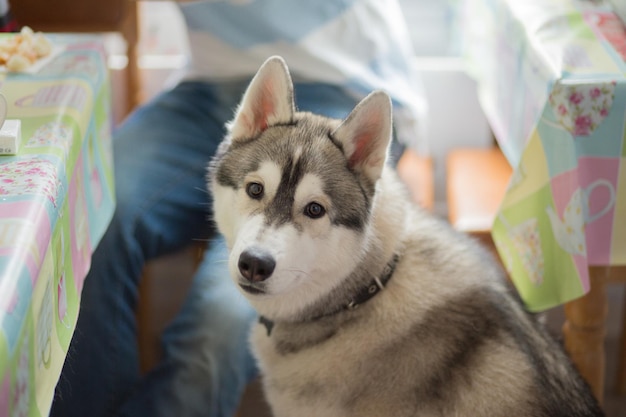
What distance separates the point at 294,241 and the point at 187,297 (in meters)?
0.59

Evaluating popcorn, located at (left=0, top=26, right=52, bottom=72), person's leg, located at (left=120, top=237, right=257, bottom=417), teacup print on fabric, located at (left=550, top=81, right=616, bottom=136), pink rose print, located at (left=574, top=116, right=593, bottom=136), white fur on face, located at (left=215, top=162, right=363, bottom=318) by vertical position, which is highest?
teacup print on fabric, located at (left=550, top=81, right=616, bottom=136)

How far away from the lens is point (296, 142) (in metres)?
1.19

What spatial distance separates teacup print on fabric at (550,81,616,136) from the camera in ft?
3.97

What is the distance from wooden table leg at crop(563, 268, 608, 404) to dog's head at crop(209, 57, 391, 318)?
0.45 metres

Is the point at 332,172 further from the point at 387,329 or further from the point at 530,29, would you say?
the point at 530,29

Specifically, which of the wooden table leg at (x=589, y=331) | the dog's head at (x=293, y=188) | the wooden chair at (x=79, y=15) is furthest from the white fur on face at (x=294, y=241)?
the wooden chair at (x=79, y=15)

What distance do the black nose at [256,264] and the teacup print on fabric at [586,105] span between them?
53 centimetres

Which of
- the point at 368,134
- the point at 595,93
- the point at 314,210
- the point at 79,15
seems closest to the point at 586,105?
the point at 595,93

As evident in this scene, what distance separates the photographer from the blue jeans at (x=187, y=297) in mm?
1461

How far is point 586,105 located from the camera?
122cm

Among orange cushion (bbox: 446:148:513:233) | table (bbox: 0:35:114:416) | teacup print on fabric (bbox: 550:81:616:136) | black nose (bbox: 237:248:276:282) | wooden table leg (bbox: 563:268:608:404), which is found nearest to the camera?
table (bbox: 0:35:114:416)

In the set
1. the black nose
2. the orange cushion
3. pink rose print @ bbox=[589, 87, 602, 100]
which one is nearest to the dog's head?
the black nose

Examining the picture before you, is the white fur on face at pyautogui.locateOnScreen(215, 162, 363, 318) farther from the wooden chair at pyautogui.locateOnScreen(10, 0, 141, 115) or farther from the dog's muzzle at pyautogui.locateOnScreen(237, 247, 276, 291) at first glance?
the wooden chair at pyautogui.locateOnScreen(10, 0, 141, 115)

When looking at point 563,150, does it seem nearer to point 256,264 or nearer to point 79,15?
point 256,264
